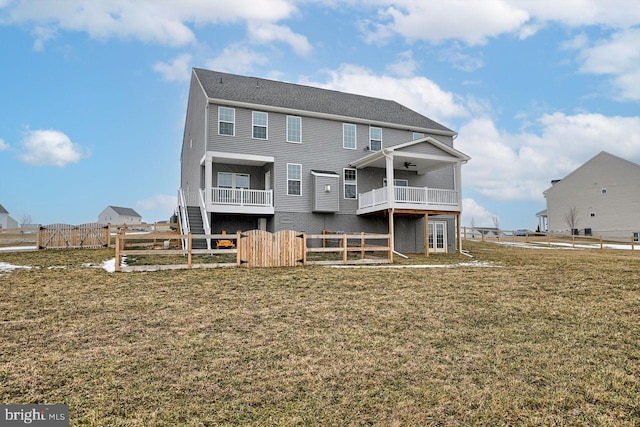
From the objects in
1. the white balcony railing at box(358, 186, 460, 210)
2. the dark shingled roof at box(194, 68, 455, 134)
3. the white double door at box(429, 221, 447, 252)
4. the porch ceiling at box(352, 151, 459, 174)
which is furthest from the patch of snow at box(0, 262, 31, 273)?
the white double door at box(429, 221, 447, 252)

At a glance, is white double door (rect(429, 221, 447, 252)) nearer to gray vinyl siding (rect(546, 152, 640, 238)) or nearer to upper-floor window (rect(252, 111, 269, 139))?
upper-floor window (rect(252, 111, 269, 139))

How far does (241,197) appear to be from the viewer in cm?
1928

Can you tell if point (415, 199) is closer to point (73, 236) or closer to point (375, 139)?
point (375, 139)

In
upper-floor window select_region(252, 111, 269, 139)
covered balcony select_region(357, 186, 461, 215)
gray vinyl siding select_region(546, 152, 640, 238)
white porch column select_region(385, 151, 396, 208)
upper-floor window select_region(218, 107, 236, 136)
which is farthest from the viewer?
gray vinyl siding select_region(546, 152, 640, 238)

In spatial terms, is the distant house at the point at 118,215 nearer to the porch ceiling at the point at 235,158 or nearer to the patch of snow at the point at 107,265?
the porch ceiling at the point at 235,158

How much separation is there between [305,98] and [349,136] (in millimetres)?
3469

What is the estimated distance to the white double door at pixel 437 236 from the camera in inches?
920

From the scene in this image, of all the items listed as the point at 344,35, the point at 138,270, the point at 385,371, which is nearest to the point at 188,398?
the point at 385,371

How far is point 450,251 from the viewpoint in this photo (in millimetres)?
23562

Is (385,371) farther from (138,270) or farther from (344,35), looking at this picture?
(344,35)

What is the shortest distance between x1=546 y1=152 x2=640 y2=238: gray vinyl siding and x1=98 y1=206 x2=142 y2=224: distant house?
79389 millimetres

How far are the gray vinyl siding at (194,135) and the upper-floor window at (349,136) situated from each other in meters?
7.44

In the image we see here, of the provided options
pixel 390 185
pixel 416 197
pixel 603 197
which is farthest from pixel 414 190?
pixel 603 197

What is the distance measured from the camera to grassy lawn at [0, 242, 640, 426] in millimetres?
4090
